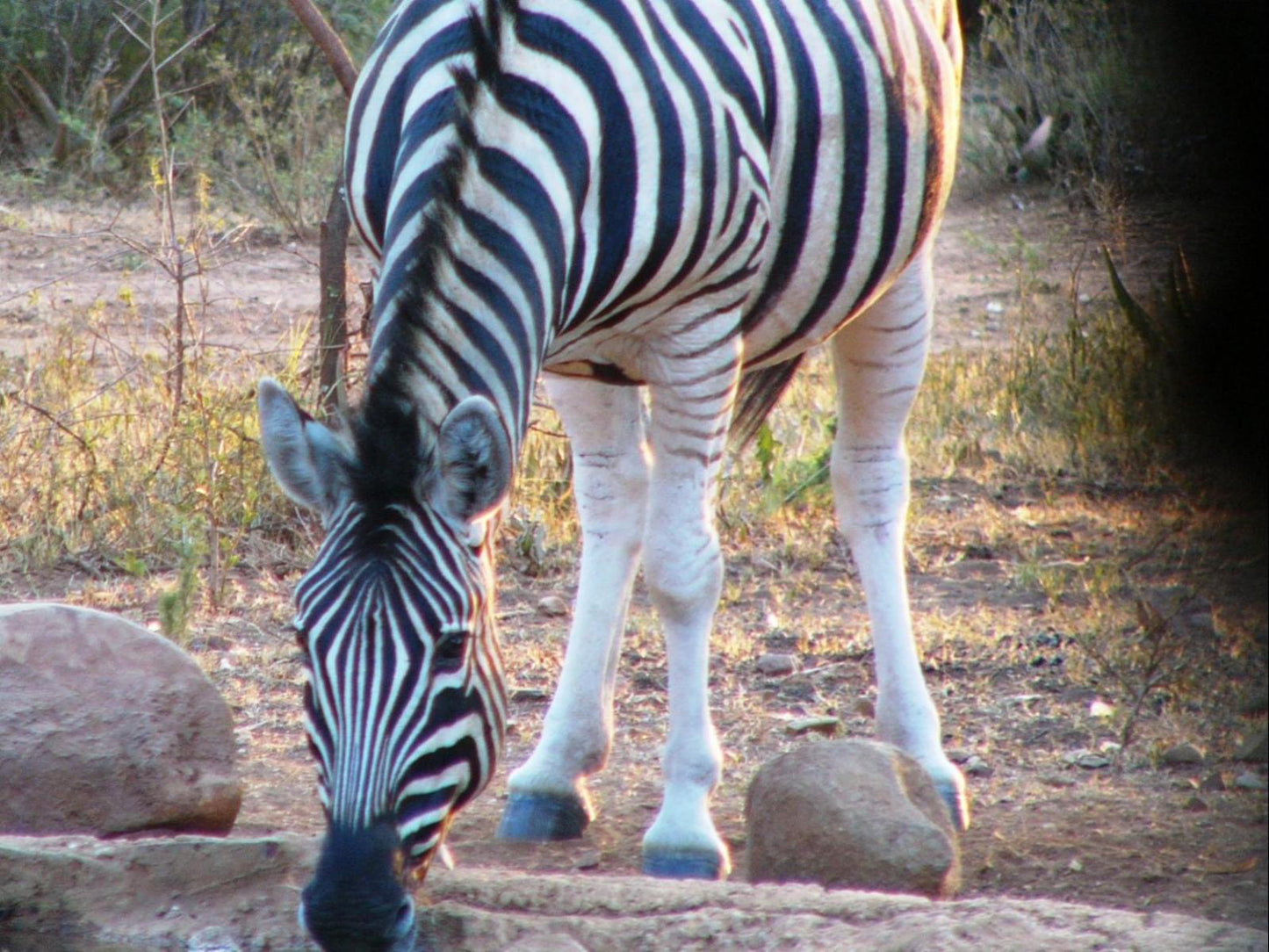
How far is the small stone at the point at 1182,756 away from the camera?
13.2ft

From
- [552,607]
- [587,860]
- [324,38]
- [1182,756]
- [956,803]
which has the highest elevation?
[324,38]

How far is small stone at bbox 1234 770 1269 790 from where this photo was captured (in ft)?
11.8

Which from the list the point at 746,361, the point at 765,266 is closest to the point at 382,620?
the point at 765,266

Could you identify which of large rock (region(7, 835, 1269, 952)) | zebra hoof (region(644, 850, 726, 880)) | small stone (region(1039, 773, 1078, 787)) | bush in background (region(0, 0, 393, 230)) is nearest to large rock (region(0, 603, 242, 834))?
large rock (region(7, 835, 1269, 952))

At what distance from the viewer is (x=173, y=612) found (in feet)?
14.9

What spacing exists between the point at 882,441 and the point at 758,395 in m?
0.41

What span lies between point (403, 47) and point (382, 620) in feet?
4.57

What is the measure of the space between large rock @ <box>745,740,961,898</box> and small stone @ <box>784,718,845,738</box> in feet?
3.40

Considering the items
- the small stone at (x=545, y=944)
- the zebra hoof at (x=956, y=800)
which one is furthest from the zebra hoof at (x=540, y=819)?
the small stone at (x=545, y=944)

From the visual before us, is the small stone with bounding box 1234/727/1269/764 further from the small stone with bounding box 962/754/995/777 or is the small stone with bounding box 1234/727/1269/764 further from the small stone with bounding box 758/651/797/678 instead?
the small stone with bounding box 758/651/797/678

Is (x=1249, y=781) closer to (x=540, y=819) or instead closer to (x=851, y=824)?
(x=851, y=824)

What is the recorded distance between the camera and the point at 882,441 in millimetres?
4414

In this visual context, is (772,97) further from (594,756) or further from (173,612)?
(173,612)

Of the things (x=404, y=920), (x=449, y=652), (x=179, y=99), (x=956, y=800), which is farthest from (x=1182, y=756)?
(x=179, y=99)
